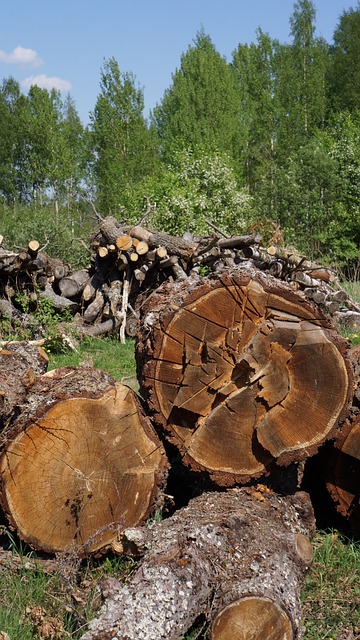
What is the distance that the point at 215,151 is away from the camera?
24469mm

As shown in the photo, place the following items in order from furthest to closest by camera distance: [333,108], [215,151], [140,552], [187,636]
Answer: [333,108]
[215,151]
[140,552]
[187,636]

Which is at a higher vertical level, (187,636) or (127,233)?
(127,233)

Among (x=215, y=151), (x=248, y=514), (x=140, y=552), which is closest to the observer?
(x=140, y=552)

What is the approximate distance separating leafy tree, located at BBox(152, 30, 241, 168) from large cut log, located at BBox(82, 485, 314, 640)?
32.1 metres

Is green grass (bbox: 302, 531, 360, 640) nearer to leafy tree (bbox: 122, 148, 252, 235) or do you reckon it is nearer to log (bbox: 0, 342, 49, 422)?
log (bbox: 0, 342, 49, 422)

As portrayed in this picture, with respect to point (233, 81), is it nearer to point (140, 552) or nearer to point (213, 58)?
point (213, 58)

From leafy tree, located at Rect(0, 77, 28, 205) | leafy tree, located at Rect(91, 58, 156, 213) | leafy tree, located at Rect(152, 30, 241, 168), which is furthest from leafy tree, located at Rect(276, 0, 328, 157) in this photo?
leafy tree, located at Rect(0, 77, 28, 205)

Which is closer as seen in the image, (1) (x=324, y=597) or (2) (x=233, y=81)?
(1) (x=324, y=597)

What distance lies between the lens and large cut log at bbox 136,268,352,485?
3771mm

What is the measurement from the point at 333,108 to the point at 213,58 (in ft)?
24.5

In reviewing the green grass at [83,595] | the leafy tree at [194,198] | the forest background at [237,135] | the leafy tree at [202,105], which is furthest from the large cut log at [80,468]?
the leafy tree at [202,105]

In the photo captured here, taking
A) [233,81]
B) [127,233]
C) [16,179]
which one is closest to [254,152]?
[233,81]

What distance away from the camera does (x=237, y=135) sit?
37.4m

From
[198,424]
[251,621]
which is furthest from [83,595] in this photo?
[198,424]
